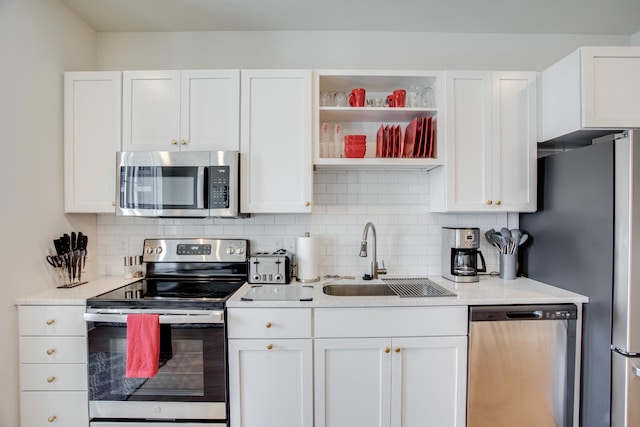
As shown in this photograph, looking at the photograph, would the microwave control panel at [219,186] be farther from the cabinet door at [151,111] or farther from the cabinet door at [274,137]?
the cabinet door at [151,111]

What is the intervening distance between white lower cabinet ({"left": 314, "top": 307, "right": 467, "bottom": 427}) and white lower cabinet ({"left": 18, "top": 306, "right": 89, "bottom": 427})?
4.34 ft

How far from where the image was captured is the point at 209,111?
1859mm

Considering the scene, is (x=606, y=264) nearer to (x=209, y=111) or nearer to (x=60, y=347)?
(x=209, y=111)

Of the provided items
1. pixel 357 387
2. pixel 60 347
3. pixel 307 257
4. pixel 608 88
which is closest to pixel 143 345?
pixel 60 347

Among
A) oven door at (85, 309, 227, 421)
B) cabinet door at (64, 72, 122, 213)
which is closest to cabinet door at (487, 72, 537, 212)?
oven door at (85, 309, 227, 421)

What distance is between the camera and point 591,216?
1531 millimetres

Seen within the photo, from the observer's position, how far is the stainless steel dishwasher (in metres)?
1.57

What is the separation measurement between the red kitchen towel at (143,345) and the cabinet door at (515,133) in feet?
7.13

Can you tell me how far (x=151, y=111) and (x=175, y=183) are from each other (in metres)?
0.51

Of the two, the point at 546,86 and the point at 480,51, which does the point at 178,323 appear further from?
the point at 480,51

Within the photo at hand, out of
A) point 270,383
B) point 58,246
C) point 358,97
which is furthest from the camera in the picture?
point 358,97

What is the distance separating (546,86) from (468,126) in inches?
21.2

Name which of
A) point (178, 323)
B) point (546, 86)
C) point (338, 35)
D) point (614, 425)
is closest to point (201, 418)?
point (178, 323)

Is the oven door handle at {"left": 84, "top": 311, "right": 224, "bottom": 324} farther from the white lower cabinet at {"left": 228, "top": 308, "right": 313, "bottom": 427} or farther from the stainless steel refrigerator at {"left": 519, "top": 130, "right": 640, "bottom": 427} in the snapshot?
the stainless steel refrigerator at {"left": 519, "top": 130, "right": 640, "bottom": 427}
